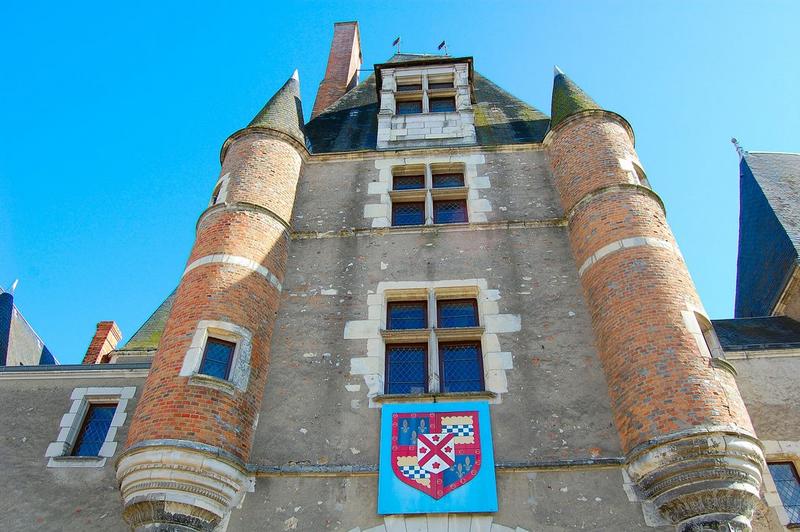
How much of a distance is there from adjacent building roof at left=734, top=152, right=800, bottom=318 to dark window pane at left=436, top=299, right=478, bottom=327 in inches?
252

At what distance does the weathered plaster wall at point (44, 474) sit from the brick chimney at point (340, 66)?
8384 millimetres

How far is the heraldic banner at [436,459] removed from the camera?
697 centimetres

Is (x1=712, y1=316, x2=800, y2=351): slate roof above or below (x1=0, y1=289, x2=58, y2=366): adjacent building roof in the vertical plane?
below

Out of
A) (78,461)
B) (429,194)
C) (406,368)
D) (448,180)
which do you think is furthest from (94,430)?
(448,180)

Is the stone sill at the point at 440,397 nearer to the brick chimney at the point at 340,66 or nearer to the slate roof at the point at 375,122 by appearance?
the slate roof at the point at 375,122

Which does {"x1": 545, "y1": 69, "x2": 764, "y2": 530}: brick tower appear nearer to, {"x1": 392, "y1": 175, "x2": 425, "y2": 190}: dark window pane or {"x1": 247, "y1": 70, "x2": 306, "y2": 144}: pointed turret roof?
{"x1": 392, "y1": 175, "x2": 425, "y2": 190}: dark window pane

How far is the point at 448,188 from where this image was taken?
11.3 metres

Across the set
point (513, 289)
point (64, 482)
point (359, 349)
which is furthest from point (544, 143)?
point (64, 482)

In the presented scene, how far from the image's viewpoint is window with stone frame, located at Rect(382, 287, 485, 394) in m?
8.48

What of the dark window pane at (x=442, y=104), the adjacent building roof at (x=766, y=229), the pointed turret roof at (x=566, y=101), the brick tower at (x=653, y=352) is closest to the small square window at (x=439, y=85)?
the dark window pane at (x=442, y=104)

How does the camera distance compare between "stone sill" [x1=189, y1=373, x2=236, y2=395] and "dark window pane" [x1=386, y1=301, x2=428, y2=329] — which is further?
"dark window pane" [x1=386, y1=301, x2=428, y2=329]

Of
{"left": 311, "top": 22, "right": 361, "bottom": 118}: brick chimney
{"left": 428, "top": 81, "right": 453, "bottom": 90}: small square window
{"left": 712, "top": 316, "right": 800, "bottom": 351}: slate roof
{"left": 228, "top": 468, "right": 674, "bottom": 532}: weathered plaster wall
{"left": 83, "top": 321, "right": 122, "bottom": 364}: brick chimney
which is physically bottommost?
{"left": 228, "top": 468, "right": 674, "bottom": 532}: weathered plaster wall

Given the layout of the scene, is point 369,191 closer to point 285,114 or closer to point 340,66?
point 285,114

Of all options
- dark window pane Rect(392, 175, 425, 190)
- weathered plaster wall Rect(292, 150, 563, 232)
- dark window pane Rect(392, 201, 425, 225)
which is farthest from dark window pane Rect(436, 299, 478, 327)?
dark window pane Rect(392, 175, 425, 190)
